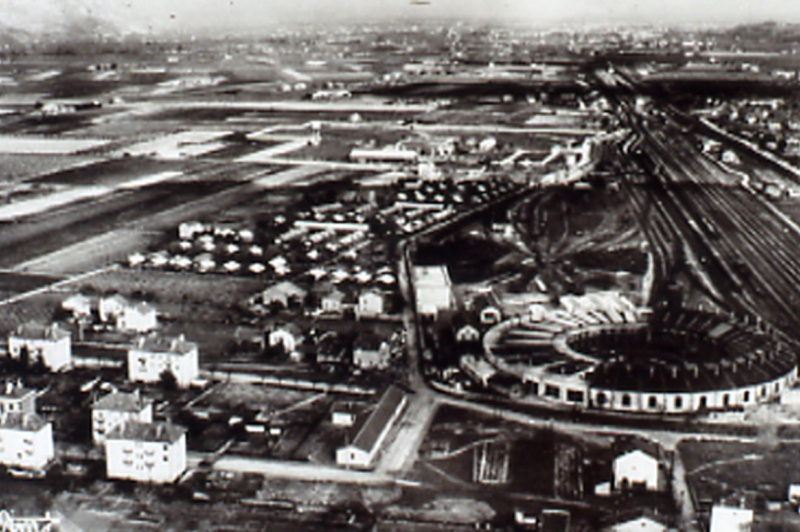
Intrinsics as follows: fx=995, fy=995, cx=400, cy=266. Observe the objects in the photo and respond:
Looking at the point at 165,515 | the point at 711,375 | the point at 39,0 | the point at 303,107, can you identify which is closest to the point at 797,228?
the point at 711,375

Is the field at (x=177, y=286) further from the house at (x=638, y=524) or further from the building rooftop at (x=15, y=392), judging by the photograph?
the house at (x=638, y=524)

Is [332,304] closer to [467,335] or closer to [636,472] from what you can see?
[467,335]

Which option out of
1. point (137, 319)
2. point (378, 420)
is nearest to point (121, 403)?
point (378, 420)

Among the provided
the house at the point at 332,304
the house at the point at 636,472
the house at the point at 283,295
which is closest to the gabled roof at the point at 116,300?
the house at the point at 283,295

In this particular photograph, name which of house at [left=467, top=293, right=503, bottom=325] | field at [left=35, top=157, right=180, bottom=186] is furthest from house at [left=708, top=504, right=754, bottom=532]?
field at [left=35, top=157, right=180, bottom=186]

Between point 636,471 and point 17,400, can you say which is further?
point 17,400

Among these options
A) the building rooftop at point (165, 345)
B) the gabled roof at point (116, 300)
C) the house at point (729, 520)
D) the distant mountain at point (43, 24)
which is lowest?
the gabled roof at point (116, 300)

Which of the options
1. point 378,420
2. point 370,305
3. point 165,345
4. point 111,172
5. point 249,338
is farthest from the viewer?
point 111,172
